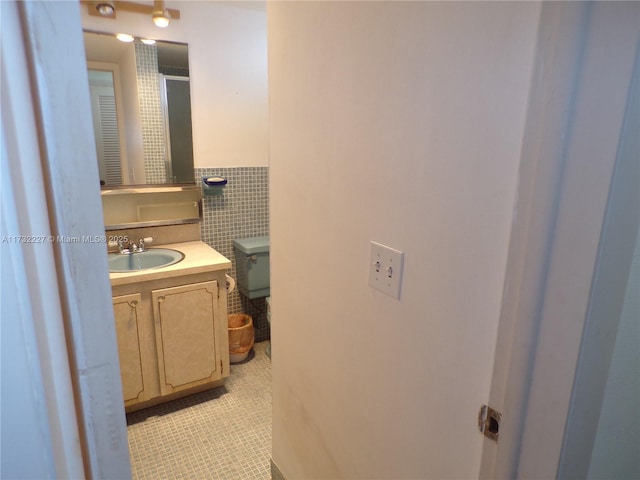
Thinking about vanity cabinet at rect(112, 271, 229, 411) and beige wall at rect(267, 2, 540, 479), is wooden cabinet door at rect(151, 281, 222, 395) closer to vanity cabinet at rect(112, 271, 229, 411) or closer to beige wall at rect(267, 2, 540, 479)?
vanity cabinet at rect(112, 271, 229, 411)

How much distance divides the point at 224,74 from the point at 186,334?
1.60 m

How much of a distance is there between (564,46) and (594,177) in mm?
198

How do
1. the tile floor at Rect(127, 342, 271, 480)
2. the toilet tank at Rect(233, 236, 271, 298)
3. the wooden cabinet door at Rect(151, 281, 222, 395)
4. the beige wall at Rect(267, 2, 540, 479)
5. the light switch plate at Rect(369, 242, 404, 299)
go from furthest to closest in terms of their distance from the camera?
the toilet tank at Rect(233, 236, 271, 298) → the wooden cabinet door at Rect(151, 281, 222, 395) → the tile floor at Rect(127, 342, 271, 480) → the light switch plate at Rect(369, 242, 404, 299) → the beige wall at Rect(267, 2, 540, 479)

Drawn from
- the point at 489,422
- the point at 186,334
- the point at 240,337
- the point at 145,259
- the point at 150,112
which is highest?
the point at 150,112

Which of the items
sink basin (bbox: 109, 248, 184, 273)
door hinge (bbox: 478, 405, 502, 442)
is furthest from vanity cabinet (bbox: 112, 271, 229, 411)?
door hinge (bbox: 478, 405, 502, 442)

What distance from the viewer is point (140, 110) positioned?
91.6 inches

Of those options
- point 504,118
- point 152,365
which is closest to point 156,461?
point 152,365

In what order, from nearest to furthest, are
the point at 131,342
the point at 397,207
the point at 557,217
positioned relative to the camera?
1. the point at 557,217
2. the point at 397,207
3. the point at 131,342

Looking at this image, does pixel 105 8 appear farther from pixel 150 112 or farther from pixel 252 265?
pixel 252 265

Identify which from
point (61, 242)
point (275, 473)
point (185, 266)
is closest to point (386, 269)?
point (61, 242)

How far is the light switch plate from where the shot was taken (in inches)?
37.9

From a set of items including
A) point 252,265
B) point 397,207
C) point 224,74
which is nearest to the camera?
point 397,207

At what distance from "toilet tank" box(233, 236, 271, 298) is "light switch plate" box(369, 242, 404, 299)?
169cm

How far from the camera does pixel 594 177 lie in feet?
1.92
